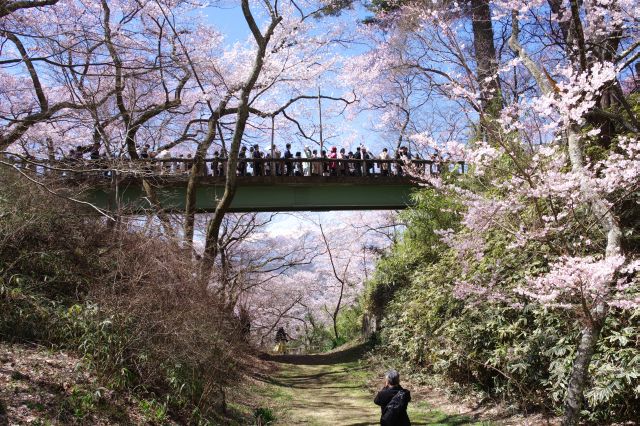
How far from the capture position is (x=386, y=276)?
55.7 feet

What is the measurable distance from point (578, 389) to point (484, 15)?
45.4 feet

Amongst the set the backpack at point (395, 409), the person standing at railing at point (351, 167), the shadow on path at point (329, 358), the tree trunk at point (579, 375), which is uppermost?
the person standing at railing at point (351, 167)

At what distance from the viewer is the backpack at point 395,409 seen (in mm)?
5352

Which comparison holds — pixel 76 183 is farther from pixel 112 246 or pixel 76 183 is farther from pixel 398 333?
pixel 398 333

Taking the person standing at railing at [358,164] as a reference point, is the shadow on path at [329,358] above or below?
below

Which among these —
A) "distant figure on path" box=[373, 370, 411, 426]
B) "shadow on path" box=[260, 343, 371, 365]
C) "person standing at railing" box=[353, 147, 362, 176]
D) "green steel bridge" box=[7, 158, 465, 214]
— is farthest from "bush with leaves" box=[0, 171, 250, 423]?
"person standing at railing" box=[353, 147, 362, 176]

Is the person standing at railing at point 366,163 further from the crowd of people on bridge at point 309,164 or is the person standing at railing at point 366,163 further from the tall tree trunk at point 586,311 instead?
the tall tree trunk at point 586,311

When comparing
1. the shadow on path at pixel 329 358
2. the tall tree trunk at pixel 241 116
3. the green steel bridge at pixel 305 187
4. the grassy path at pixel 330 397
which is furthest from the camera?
the shadow on path at pixel 329 358

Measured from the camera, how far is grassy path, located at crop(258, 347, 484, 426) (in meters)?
8.44

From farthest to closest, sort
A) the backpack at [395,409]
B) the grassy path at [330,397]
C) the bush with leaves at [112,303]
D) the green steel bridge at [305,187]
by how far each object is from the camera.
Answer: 1. the green steel bridge at [305,187]
2. the grassy path at [330,397]
3. the bush with leaves at [112,303]
4. the backpack at [395,409]

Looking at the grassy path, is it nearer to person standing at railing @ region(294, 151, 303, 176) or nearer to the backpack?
the backpack

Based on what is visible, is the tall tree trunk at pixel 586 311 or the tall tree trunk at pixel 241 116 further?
the tall tree trunk at pixel 241 116

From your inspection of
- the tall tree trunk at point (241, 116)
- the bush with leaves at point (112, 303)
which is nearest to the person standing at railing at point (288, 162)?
the tall tree trunk at point (241, 116)

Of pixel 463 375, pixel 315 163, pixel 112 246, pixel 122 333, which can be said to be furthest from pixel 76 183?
pixel 315 163
